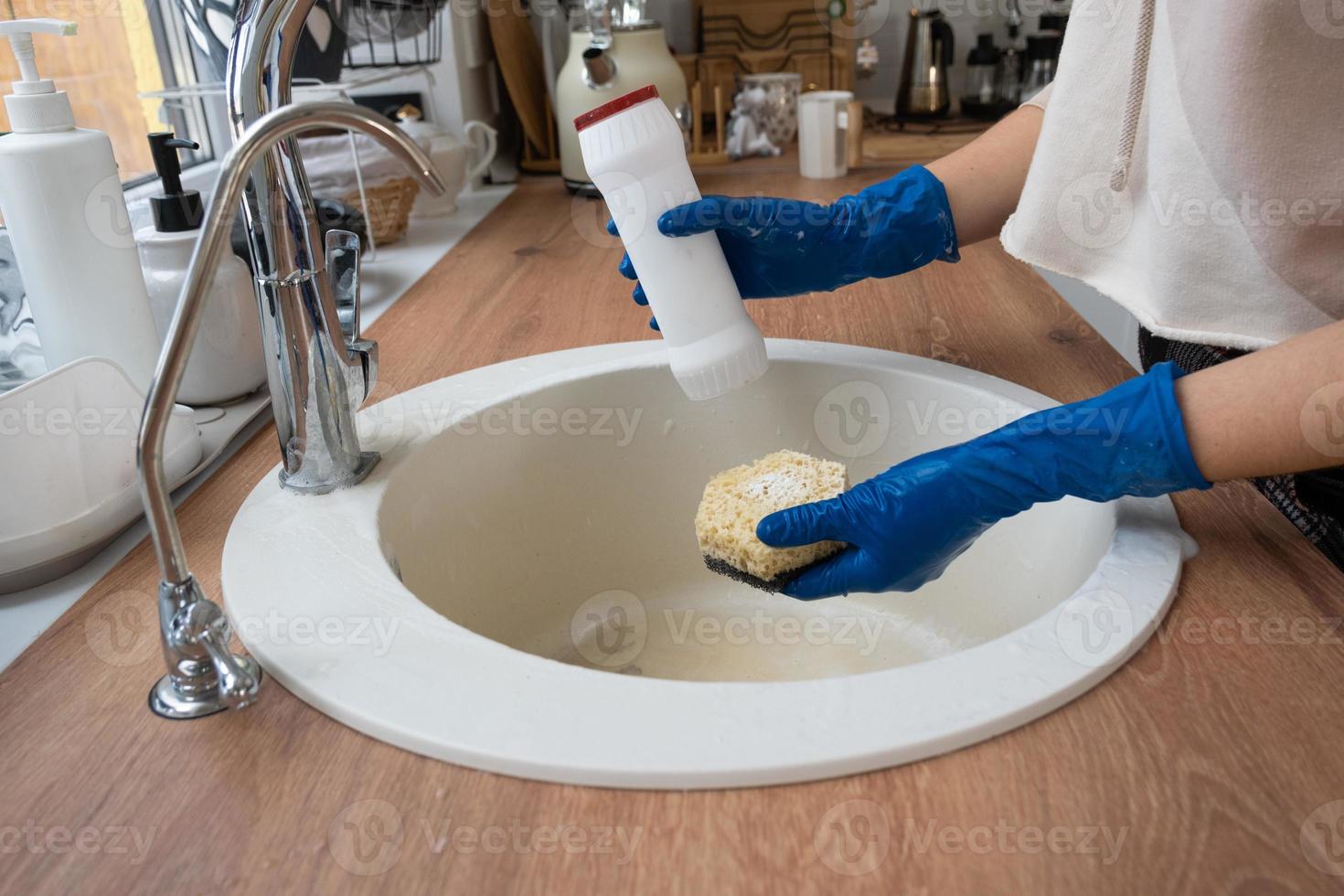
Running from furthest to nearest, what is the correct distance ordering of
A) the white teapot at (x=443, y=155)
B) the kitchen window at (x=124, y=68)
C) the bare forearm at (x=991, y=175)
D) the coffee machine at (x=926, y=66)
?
the coffee machine at (x=926, y=66) < the white teapot at (x=443, y=155) < the kitchen window at (x=124, y=68) < the bare forearm at (x=991, y=175)

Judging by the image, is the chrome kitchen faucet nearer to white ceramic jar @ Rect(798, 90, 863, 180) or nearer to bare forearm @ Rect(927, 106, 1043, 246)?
bare forearm @ Rect(927, 106, 1043, 246)

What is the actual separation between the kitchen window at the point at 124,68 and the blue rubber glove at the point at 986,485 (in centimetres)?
103

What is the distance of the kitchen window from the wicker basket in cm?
27

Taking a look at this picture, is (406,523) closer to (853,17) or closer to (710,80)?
(710,80)

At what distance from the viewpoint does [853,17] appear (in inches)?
90.3

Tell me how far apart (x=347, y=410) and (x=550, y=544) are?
32cm

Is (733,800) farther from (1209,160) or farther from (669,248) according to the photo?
(1209,160)

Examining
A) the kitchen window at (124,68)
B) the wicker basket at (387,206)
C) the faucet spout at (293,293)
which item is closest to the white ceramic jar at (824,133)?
the wicker basket at (387,206)

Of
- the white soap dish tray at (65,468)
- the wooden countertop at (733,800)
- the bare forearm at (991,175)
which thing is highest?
the bare forearm at (991,175)

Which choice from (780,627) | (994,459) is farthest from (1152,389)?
(780,627)

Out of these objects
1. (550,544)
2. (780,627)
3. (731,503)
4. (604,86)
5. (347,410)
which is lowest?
(780,627)

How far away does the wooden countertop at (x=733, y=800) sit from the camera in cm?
45

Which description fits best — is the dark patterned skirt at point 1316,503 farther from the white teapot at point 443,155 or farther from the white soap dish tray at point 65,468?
the white teapot at point 443,155

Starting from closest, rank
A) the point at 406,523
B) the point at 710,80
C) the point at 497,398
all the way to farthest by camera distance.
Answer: the point at 406,523, the point at 497,398, the point at 710,80
